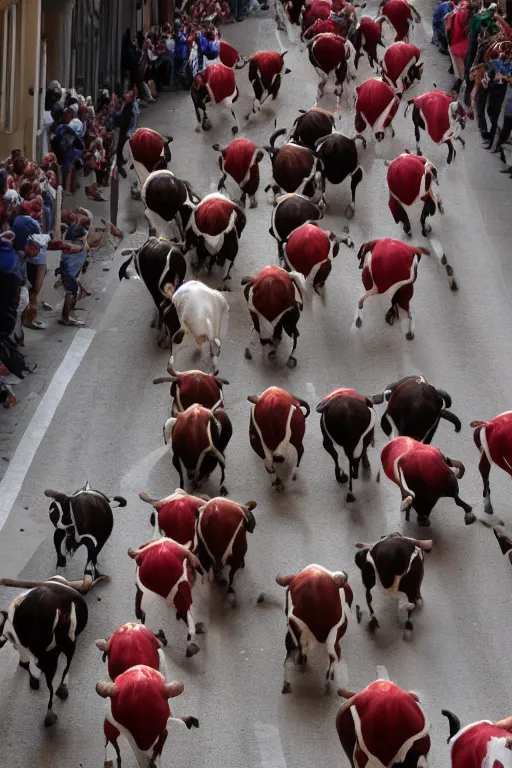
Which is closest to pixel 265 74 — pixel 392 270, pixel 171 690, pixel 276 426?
pixel 392 270

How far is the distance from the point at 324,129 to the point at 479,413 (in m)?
6.46

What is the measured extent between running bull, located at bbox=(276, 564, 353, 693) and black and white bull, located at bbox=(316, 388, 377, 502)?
2758 millimetres

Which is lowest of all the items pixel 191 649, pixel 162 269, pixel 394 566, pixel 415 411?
pixel 162 269

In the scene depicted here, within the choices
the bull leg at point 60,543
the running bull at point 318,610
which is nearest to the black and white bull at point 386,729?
the running bull at point 318,610

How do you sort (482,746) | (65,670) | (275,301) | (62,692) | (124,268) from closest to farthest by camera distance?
1. (482,746)
2. (65,670)
3. (62,692)
4. (275,301)
5. (124,268)

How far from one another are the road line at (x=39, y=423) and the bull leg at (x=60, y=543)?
0.99 meters

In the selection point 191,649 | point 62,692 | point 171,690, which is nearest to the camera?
point 171,690

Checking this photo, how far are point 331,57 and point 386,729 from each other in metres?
A: 16.2

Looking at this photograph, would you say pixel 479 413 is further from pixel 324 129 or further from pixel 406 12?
pixel 406 12

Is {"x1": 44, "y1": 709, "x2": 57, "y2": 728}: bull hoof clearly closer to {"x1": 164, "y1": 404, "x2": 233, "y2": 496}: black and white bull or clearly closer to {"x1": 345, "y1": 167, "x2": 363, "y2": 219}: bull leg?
{"x1": 164, "y1": 404, "x2": 233, "y2": 496}: black and white bull

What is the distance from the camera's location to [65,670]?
13.7 meters

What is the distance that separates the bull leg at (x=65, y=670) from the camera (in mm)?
13508

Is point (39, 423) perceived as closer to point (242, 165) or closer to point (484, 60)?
point (242, 165)

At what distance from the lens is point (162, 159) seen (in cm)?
2356
